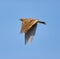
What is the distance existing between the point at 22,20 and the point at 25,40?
1.40 meters

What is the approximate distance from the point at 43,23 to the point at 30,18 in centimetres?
70

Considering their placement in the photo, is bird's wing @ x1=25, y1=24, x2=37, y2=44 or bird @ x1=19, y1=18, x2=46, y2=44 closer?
bird's wing @ x1=25, y1=24, x2=37, y2=44

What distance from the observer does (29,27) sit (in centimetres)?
3164

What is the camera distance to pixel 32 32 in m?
31.7

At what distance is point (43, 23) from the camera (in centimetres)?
3200

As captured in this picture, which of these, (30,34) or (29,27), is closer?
(30,34)

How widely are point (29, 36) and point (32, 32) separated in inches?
13.3

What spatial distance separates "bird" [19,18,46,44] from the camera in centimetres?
3138

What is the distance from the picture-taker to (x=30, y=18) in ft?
105

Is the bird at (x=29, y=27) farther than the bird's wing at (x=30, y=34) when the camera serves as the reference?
Yes

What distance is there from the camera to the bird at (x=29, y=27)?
31.4 metres

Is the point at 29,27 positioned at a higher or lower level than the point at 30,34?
higher

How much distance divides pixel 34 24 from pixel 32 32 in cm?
44

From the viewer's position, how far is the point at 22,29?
31.7m
